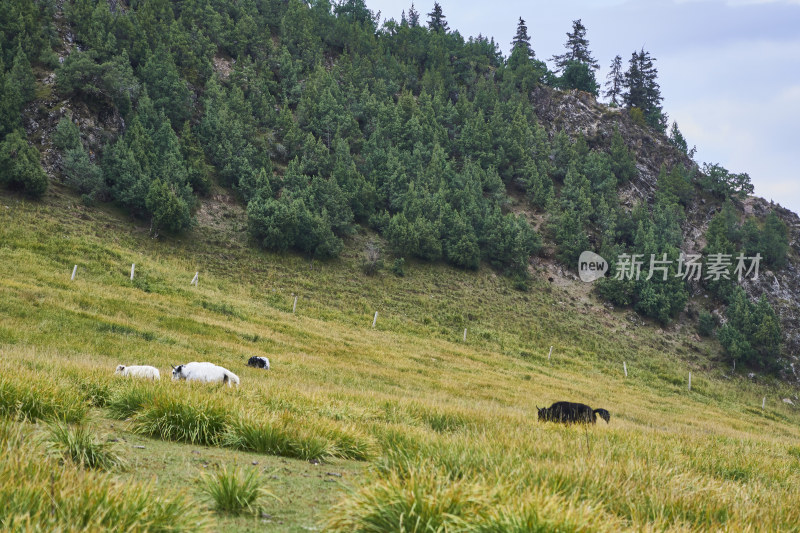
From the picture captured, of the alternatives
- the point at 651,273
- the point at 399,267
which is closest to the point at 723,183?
the point at 651,273

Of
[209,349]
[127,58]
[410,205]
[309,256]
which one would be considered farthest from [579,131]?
[209,349]

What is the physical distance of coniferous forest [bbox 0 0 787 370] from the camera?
5394 cm

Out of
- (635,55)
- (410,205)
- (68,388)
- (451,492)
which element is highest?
(635,55)

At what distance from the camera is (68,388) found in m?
6.14

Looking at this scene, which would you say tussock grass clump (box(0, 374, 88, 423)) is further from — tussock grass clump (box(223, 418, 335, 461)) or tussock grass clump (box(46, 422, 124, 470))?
tussock grass clump (box(223, 418, 335, 461))

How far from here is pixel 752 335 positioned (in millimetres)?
67000

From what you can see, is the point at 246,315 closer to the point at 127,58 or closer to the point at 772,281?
the point at 127,58

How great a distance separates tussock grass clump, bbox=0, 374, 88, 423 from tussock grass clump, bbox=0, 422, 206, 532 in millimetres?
2340

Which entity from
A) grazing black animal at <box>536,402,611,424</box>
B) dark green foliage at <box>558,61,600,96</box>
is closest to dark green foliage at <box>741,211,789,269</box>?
dark green foliage at <box>558,61,600,96</box>

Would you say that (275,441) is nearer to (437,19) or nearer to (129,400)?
(129,400)

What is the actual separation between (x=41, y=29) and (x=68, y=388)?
74.7 metres

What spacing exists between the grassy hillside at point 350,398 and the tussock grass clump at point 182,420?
0.02 meters

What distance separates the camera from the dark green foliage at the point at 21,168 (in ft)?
140

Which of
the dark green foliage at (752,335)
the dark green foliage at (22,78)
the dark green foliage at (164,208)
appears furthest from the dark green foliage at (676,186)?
the dark green foliage at (22,78)
